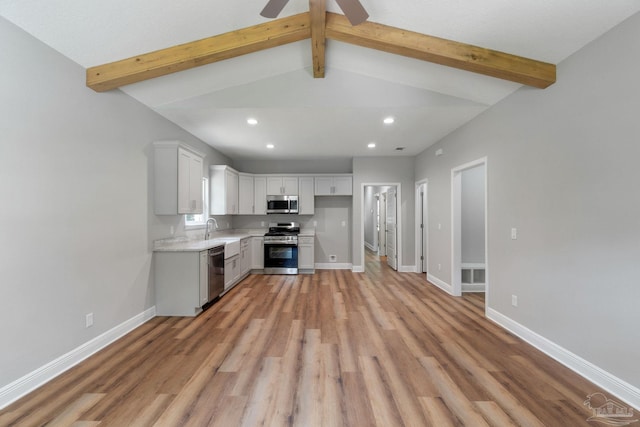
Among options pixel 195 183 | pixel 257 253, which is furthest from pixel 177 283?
pixel 257 253

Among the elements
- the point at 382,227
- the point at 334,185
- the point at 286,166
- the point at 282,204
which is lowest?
the point at 382,227

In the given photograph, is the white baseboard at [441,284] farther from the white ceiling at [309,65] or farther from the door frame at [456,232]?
the white ceiling at [309,65]

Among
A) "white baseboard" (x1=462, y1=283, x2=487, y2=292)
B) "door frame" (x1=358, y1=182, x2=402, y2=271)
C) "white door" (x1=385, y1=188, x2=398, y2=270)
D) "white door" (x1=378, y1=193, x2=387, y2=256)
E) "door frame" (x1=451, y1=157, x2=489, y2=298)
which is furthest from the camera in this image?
"white door" (x1=378, y1=193, x2=387, y2=256)

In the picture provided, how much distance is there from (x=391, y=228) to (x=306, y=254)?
2.34m

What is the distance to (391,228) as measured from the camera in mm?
6590

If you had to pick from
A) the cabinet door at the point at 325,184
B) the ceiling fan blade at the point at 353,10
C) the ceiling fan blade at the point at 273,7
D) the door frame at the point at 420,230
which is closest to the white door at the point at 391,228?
the door frame at the point at 420,230

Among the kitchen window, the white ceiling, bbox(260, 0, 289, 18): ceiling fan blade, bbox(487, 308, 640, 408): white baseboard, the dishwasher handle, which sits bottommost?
bbox(487, 308, 640, 408): white baseboard

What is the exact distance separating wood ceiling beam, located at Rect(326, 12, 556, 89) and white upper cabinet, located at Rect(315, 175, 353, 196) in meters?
3.70

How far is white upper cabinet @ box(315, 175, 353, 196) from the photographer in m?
6.10

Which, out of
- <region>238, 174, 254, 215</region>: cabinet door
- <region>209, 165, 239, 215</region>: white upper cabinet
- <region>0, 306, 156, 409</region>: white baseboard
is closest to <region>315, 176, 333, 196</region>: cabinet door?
<region>238, 174, 254, 215</region>: cabinet door

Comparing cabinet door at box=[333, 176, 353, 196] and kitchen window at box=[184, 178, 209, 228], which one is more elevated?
cabinet door at box=[333, 176, 353, 196]

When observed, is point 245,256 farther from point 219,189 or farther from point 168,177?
point 168,177

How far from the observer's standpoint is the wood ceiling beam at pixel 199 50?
2.48m

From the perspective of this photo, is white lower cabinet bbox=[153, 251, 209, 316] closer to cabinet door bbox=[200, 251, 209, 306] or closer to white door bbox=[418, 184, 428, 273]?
cabinet door bbox=[200, 251, 209, 306]
